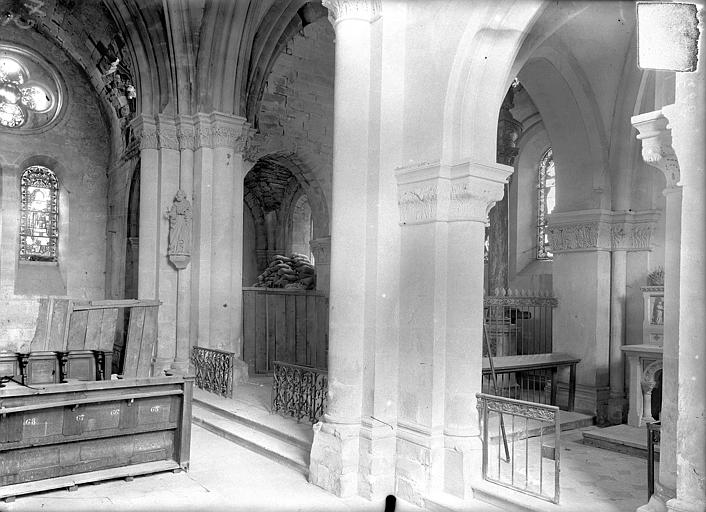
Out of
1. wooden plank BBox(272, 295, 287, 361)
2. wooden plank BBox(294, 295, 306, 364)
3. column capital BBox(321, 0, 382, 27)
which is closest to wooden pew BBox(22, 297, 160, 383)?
column capital BBox(321, 0, 382, 27)

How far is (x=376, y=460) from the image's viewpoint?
583cm

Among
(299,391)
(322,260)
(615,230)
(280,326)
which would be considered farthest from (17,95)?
(615,230)

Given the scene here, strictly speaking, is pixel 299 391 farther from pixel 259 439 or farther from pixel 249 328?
pixel 249 328

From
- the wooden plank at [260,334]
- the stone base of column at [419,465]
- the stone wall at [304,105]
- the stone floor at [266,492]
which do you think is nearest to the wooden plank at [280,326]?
the wooden plank at [260,334]

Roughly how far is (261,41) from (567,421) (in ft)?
27.4

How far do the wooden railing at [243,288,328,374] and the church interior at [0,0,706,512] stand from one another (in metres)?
0.05

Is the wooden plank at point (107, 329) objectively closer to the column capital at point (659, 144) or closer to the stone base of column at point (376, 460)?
the stone base of column at point (376, 460)

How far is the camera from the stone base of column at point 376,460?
228 inches

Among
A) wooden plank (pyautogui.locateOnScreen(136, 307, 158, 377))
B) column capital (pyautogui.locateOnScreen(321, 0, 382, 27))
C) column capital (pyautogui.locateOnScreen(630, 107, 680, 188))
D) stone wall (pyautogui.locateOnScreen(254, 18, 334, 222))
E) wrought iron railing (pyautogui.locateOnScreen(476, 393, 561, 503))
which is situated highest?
stone wall (pyautogui.locateOnScreen(254, 18, 334, 222))

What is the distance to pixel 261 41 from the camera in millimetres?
11766

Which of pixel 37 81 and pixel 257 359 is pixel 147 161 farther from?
pixel 37 81

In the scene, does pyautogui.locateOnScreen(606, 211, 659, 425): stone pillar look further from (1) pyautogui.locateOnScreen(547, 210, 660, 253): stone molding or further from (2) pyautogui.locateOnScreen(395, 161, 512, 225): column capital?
(2) pyautogui.locateOnScreen(395, 161, 512, 225): column capital

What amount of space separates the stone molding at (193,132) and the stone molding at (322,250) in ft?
15.3

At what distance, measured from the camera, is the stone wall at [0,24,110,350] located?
15531 millimetres
